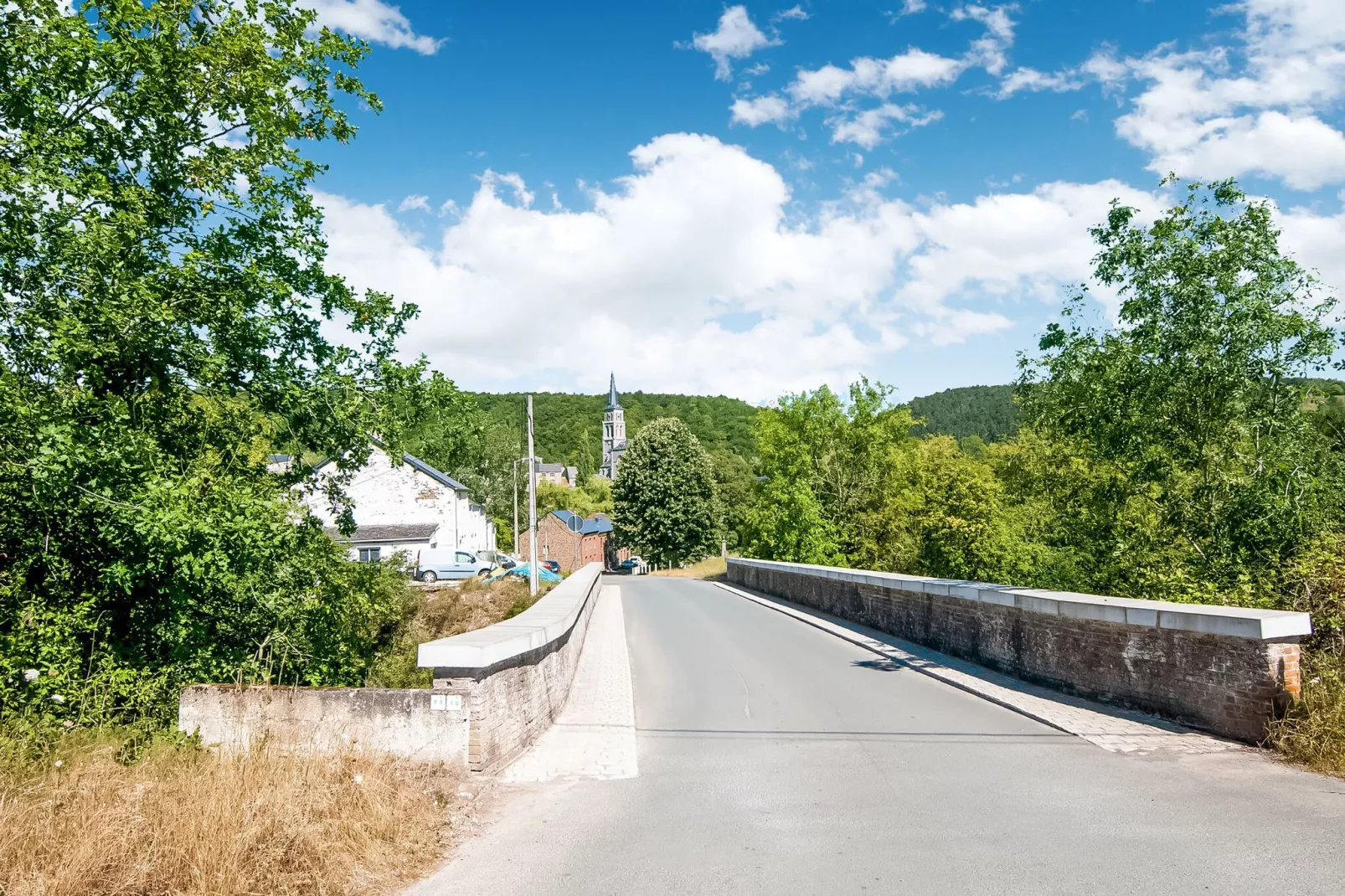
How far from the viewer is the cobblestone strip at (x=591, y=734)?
6.48 m

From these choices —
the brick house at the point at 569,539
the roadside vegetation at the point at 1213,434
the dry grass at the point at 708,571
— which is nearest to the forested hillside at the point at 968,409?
the brick house at the point at 569,539

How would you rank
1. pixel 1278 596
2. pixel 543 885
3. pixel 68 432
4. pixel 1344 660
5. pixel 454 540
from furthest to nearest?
1. pixel 454 540
2. pixel 1278 596
3. pixel 68 432
4. pixel 1344 660
5. pixel 543 885

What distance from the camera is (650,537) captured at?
62.4m

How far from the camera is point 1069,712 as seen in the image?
26.1 ft

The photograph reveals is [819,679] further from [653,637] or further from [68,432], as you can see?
[68,432]

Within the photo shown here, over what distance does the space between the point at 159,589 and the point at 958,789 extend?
8.59m

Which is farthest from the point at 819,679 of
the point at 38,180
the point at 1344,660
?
the point at 38,180

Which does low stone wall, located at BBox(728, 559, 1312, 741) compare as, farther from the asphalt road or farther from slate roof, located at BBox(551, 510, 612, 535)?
slate roof, located at BBox(551, 510, 612, 535)

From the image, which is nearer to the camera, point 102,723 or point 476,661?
point 476,661

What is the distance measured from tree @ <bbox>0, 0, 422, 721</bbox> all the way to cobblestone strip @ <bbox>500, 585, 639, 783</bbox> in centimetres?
298

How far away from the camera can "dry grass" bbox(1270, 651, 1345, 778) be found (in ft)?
19.3

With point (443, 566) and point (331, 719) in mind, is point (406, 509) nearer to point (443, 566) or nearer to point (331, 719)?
point (443, 566)

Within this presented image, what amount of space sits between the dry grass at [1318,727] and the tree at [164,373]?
8.76m

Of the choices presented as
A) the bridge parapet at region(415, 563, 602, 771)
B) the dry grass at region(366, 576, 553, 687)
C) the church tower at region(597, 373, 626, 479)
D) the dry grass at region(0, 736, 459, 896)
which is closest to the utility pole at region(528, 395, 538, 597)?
the dry grass at region(366, 576, 553, 687)
